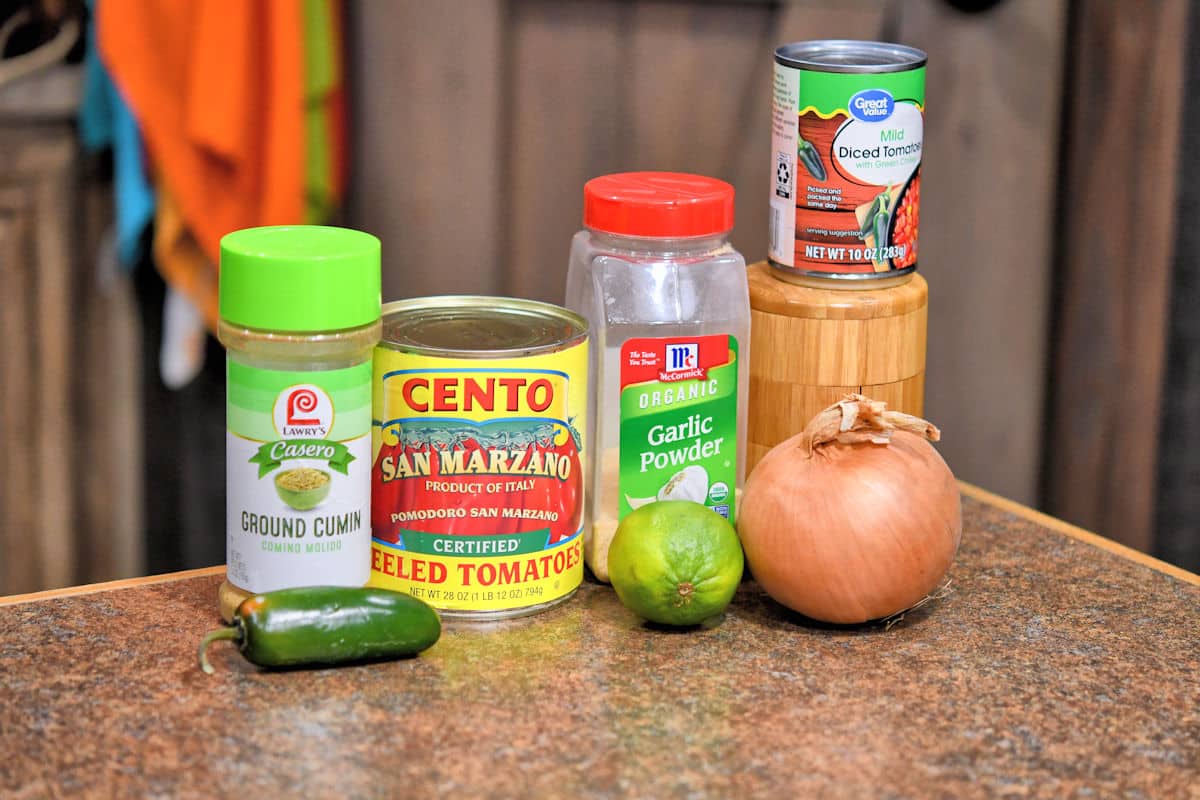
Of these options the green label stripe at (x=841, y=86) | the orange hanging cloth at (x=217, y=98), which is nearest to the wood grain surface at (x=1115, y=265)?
the green label stripe at (x=841, y=86)

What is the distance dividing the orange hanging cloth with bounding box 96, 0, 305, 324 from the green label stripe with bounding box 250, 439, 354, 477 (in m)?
0.58

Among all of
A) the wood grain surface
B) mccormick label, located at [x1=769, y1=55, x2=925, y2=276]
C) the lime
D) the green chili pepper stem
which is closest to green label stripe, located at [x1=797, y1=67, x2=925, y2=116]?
mccormick label, located at [x1=769, y1=55, x2=925, y2=276]

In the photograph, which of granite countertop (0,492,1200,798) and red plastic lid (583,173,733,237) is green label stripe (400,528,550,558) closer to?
granite countertop (0,492,1200,798)

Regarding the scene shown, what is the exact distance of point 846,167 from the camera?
0.97 metres

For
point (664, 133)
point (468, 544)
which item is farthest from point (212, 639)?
point (664, 133)

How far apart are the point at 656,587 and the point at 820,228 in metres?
0.27

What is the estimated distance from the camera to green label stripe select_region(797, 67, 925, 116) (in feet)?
3.15

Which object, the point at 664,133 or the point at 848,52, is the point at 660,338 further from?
the point at 664,133

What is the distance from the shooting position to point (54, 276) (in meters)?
1.43

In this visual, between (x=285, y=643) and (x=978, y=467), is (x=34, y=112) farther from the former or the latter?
(x=978, y=467)

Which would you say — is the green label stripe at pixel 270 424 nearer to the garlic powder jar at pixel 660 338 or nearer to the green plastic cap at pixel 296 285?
the green plastic cap at pixel 296 285

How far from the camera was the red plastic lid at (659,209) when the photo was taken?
0.95 m

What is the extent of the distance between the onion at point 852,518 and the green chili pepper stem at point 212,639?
32cm

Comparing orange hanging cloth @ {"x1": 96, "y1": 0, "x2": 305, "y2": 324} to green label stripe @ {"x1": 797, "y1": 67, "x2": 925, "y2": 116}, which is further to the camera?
orange hanging cloth @ {"x1": 96, "y1": 0, "x2": 305, "y2": 324}
